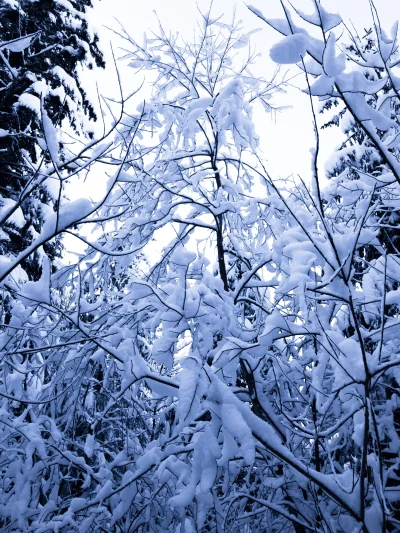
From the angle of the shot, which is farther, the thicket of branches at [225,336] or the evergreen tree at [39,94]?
the evergreen tree at [39,94]

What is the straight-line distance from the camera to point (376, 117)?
1.38m

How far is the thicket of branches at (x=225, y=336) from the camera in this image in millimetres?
1437

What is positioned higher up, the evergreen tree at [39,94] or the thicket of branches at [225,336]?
the evergreen tree at [39,94]

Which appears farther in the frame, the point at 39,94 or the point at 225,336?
the point at 39,94

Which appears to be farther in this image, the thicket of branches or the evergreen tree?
the evergreen tree

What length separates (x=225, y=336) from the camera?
2.14 metres

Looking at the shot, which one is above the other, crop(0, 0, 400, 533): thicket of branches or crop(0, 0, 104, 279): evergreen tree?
crop(0, 0, 104, 279): evergreen tree

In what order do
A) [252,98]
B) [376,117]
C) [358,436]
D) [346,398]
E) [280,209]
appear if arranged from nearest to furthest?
[376,117] → [358,436] → [346,398] → [280,209] → [252,98]

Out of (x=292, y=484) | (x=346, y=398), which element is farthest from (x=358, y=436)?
(x=292, y=484)

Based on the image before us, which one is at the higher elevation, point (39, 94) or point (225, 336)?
point (39, 94)

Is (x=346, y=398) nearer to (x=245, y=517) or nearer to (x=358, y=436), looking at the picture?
(x=358, y=436)

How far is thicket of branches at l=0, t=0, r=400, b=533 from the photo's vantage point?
1437 millimetres

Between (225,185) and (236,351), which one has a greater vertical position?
(225,185)

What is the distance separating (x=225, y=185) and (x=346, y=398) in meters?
2.14
